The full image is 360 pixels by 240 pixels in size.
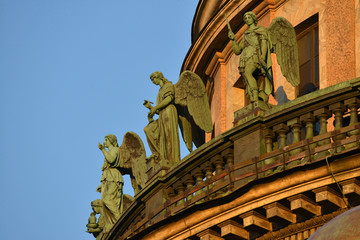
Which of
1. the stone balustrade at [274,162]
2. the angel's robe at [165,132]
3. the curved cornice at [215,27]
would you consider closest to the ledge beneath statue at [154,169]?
the angel's robe at [165,132]

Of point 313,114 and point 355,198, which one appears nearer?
point 355,198

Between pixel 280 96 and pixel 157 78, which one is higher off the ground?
pixel 280 96

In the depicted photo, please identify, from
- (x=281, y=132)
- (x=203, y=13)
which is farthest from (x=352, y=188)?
(x=203, y=13)

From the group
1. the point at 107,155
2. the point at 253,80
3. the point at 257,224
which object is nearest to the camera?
the point at 257,224

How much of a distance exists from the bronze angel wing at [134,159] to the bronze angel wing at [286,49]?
481 cm

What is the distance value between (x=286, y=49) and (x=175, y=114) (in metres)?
3.19

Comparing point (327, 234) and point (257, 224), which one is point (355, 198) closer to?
point (257, 224)

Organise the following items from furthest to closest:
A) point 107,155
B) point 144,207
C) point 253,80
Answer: point 107,155, point 144,207, point 253,80

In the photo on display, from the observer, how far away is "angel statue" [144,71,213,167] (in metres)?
20.2

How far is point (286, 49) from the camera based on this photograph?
1925 centimetres

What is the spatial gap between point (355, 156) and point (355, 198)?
2.36 ft

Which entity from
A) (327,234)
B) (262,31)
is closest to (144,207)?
(262,31)

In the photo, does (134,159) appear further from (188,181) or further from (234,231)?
(234,231)

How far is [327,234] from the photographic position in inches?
246
